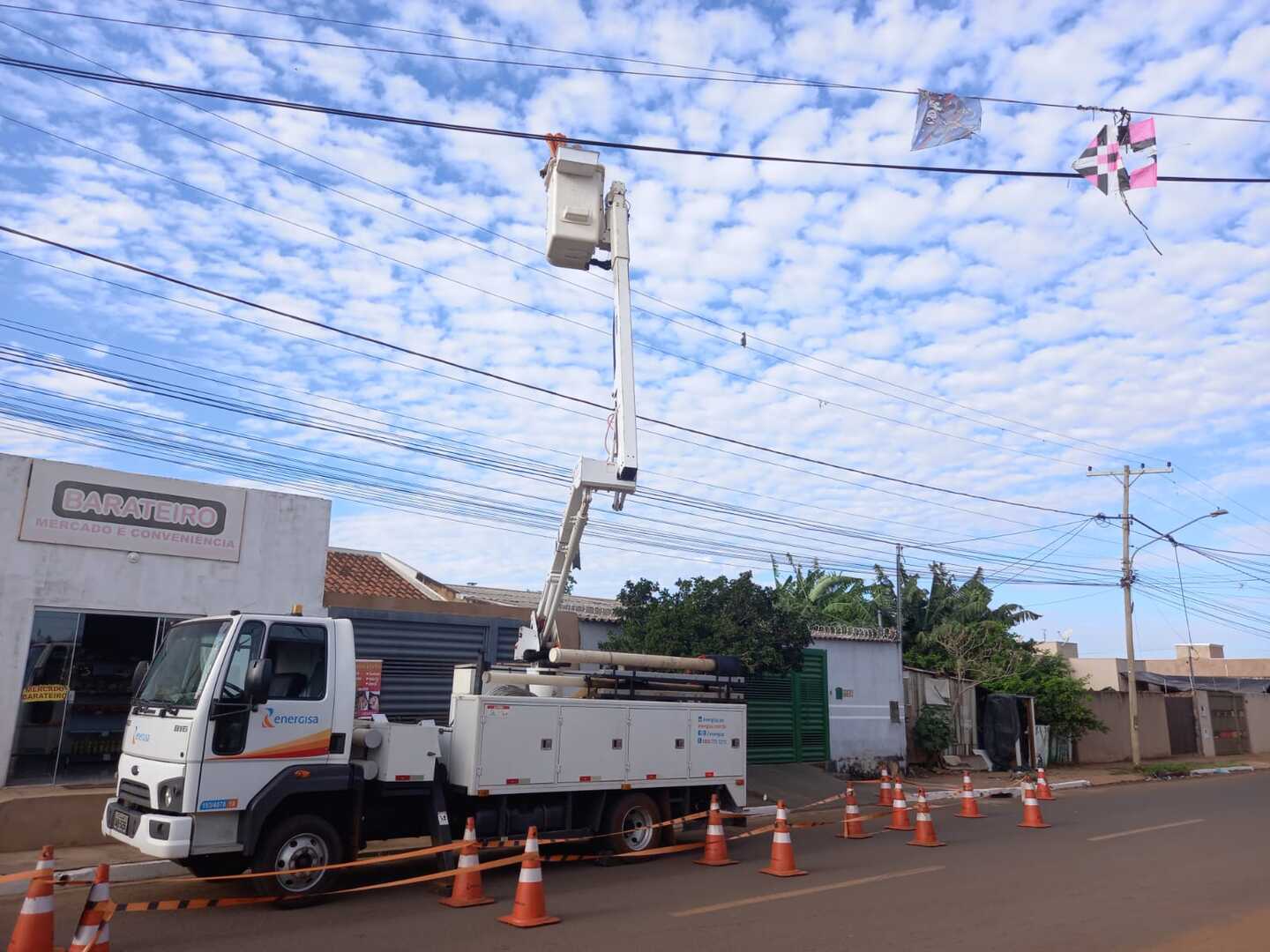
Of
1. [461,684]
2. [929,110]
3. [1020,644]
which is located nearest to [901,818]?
[461,684]

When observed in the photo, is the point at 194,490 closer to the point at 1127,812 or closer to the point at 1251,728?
the point at 1127,812

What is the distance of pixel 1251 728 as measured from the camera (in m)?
40.5

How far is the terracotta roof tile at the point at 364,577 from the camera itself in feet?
64.8

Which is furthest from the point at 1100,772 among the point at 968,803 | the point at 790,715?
the point at 968,803

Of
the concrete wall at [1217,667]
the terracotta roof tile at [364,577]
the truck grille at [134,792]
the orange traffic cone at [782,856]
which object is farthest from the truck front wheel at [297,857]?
the concrete wall at [1217,667]

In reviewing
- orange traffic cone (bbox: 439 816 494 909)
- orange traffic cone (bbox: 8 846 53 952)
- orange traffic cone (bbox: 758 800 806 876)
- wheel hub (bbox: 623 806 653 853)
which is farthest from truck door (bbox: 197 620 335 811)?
orange traffic cone (bbox: 758 800 806 876)

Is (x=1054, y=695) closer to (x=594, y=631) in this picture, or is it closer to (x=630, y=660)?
(x=594, y=631)

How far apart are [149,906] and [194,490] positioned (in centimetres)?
927

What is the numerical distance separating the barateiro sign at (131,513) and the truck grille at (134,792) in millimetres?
6844

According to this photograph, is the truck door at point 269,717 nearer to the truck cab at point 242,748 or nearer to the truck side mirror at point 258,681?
the truck cab at point 242,748

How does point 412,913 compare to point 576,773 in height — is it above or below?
below

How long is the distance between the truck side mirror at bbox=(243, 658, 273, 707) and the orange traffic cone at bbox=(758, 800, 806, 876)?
5662 millimetres

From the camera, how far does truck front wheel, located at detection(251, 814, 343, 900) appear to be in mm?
8430

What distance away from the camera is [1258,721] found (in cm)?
4122
